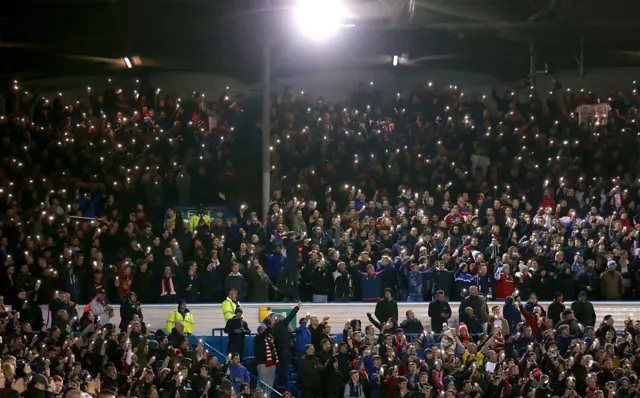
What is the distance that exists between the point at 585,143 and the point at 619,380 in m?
10.9

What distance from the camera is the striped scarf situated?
21.6 meters

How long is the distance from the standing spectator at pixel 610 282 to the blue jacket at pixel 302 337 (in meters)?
7.11

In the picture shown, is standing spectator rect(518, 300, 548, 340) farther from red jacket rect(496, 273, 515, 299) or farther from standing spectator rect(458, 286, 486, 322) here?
red jacket rect(496, 273, 515, 299)

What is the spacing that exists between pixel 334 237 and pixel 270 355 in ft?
13.3

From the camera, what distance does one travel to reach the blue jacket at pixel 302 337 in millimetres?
21953

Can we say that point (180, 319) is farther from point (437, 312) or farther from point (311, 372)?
point (437, 312)

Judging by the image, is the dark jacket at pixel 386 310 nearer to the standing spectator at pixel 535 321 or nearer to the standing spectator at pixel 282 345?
the standing spectator at pixel 282 345

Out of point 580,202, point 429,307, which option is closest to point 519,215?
point 580,202

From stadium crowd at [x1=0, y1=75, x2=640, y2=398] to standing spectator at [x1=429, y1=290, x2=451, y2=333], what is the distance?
0.04 metres

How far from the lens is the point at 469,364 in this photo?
21297mm

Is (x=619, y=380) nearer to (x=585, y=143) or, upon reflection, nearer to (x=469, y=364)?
(x=469, y=364)

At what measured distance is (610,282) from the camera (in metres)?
25.1

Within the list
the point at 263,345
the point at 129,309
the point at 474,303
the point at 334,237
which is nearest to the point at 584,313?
the point at 474,303

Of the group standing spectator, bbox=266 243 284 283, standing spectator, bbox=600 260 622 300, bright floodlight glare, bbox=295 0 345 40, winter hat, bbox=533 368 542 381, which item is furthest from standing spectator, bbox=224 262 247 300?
standing spectator, bbox=600 260 622 300
